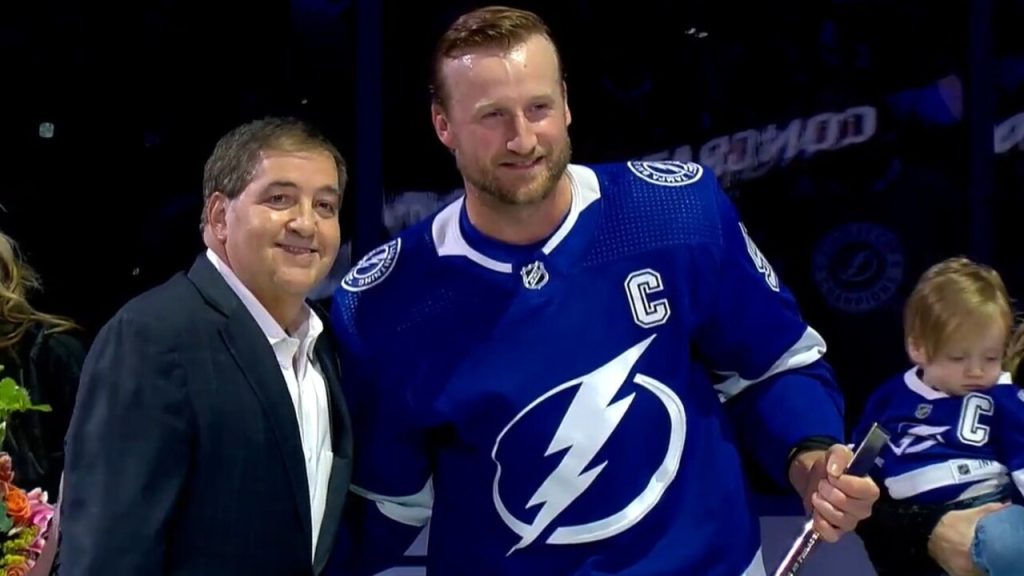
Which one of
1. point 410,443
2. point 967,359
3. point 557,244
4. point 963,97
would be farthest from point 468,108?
point 963,97

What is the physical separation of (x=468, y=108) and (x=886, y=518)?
1.45 m

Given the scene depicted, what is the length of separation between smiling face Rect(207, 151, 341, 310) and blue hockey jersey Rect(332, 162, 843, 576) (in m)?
0.20

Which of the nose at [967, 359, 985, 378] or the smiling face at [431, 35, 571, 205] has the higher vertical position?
the smiling face at [431, 35, 571, 205]

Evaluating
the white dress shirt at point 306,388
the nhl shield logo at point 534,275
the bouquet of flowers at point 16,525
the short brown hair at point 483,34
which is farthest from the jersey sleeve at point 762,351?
the bouquet of flowers at point 16,525

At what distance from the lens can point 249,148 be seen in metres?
2.23

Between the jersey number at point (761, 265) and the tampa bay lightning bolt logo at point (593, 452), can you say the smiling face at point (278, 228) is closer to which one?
the tampa bay lightning bolt logo at point (593, 452)

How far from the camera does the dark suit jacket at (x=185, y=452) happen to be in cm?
194

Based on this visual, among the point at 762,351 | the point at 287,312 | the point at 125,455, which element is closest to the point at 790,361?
the point at 762,351

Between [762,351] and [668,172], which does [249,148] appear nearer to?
[668,172]

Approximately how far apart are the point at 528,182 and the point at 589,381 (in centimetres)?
33

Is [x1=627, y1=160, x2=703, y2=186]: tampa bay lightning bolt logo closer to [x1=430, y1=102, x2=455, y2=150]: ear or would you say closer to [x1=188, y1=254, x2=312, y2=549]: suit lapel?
[x1=430, y1=102, x2=455, y2=150]: ear

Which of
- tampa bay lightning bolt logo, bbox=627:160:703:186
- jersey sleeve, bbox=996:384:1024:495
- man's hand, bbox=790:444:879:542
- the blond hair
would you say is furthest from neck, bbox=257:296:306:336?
jersey sleeve, bbox=996:384:1024:495

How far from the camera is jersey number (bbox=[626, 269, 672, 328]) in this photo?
2275 millimetres

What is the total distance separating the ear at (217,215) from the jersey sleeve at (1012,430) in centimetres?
172
